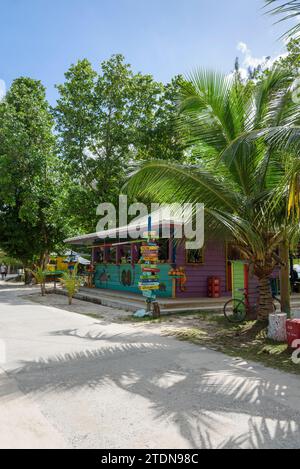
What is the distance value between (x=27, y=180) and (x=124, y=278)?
11.5m

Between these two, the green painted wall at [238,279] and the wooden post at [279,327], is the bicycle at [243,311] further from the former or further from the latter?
the wooden post at [279,327]

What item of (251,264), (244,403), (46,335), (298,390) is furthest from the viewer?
(251,264)

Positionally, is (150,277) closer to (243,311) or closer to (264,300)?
(243,311)

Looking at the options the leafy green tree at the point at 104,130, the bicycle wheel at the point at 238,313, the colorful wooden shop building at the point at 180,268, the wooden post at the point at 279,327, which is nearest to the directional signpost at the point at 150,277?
the colorful wooden shop building at the point at 180,268

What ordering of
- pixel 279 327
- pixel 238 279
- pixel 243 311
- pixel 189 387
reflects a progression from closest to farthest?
pixel 189 387 < pixel 279 327 < pixel 243 311 < pixel 238 279

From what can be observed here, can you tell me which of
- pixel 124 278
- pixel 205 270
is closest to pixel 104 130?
pixel 124 278

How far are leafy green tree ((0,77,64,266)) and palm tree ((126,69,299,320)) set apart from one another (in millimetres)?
17566

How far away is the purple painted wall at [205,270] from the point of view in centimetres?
1338

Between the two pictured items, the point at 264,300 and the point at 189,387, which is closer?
the point at 189,387

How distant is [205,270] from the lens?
1395 cm

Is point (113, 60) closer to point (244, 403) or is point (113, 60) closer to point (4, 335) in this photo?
point (4, 335)

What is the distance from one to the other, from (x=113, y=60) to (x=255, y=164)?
18.9 meters
